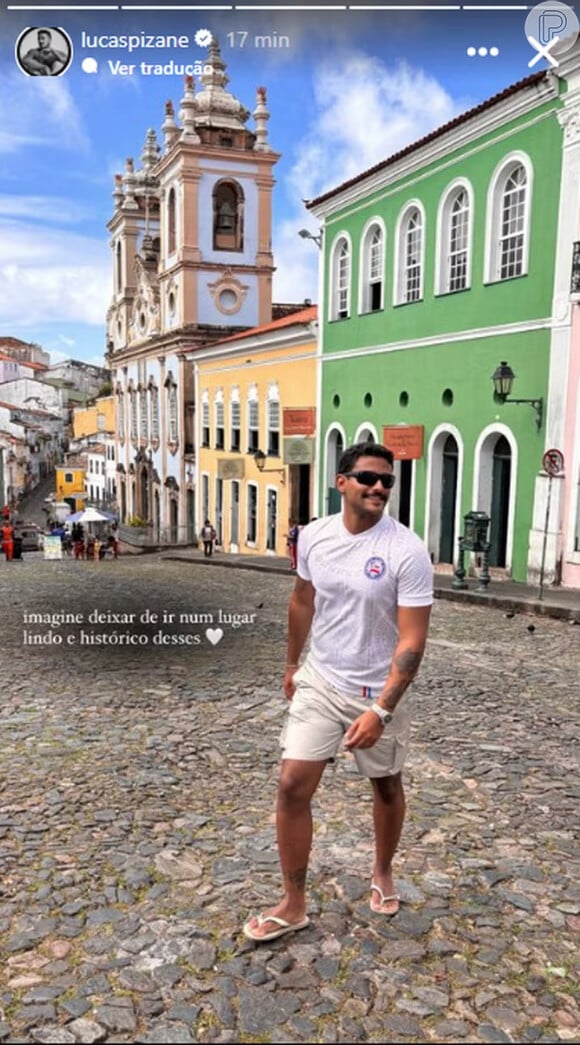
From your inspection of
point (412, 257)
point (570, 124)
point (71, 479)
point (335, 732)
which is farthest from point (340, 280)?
point (71, 479)

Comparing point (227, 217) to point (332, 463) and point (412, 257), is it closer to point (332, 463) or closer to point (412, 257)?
point (332, 463)

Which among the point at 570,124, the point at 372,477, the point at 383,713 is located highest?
the point at 570,124

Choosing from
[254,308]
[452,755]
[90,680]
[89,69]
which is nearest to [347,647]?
[452,755]

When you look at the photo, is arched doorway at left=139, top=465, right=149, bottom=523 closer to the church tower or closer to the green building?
the church tower

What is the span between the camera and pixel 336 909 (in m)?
3.22

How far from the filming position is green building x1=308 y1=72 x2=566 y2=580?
12.8 meters

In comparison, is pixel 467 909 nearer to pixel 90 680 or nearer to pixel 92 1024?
pixel 92 1024

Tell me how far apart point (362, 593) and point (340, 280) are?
17.5 meters

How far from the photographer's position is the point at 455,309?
48.7ft

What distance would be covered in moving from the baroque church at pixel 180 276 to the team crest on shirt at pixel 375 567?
73.6ft

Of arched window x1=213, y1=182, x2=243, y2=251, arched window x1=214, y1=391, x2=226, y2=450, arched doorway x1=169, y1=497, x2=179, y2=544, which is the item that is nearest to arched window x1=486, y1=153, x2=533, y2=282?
arched window x1=214, y1=391, x2=226, y2=450

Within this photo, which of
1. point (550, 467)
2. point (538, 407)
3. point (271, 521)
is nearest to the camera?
point (550, 467)

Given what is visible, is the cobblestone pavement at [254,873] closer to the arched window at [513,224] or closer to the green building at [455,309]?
the green building at [455,309]

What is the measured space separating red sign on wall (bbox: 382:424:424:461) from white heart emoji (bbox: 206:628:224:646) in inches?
308
